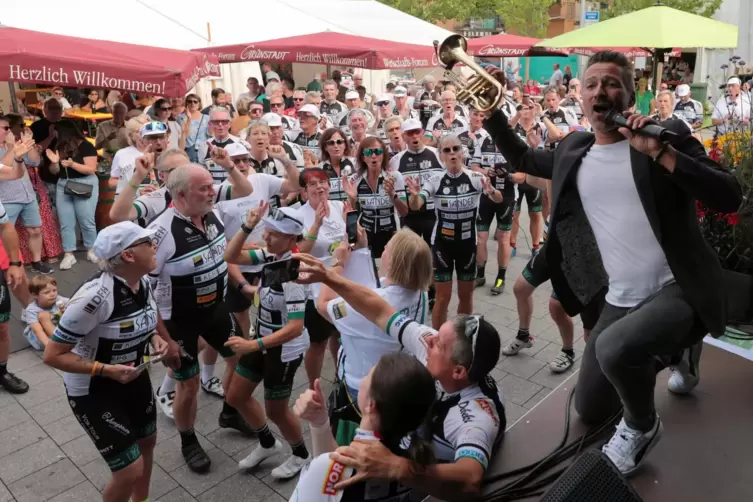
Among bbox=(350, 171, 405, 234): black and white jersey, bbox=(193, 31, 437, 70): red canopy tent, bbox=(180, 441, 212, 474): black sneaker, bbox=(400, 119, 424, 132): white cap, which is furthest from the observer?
bbox=(193, 31, 437, 70): red canopy tent

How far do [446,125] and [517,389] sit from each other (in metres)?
5.88

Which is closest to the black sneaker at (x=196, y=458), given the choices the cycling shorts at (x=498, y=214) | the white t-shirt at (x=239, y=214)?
the white t-shirt at (x=239, y=214)

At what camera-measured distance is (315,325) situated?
4.73 meters

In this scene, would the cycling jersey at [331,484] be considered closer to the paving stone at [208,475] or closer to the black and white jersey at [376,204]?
the paving stone at [208,475]

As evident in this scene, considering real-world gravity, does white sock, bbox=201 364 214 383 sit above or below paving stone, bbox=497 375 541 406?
above

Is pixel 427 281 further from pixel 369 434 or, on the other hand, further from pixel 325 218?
pixel 325 218

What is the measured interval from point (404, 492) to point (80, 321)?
1891 millimetres

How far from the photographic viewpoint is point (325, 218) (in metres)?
4.89

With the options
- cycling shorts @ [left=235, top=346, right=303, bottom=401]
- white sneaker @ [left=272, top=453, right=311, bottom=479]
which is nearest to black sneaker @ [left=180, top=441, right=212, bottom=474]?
white sneaker @ [left=272, top=453, right=311, bottom=479]

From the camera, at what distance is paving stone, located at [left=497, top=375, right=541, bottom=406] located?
16.3ft

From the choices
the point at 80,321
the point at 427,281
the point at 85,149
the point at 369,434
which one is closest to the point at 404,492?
the point at 369,434

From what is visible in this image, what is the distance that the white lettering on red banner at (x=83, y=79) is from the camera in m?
5.62

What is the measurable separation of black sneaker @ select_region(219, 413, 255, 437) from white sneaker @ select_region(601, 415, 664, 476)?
273 centimetres

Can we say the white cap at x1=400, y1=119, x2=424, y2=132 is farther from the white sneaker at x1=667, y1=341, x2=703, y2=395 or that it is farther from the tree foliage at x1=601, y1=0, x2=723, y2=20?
the tree foliage at x1=601, y1=0, x2=723, y2=20
